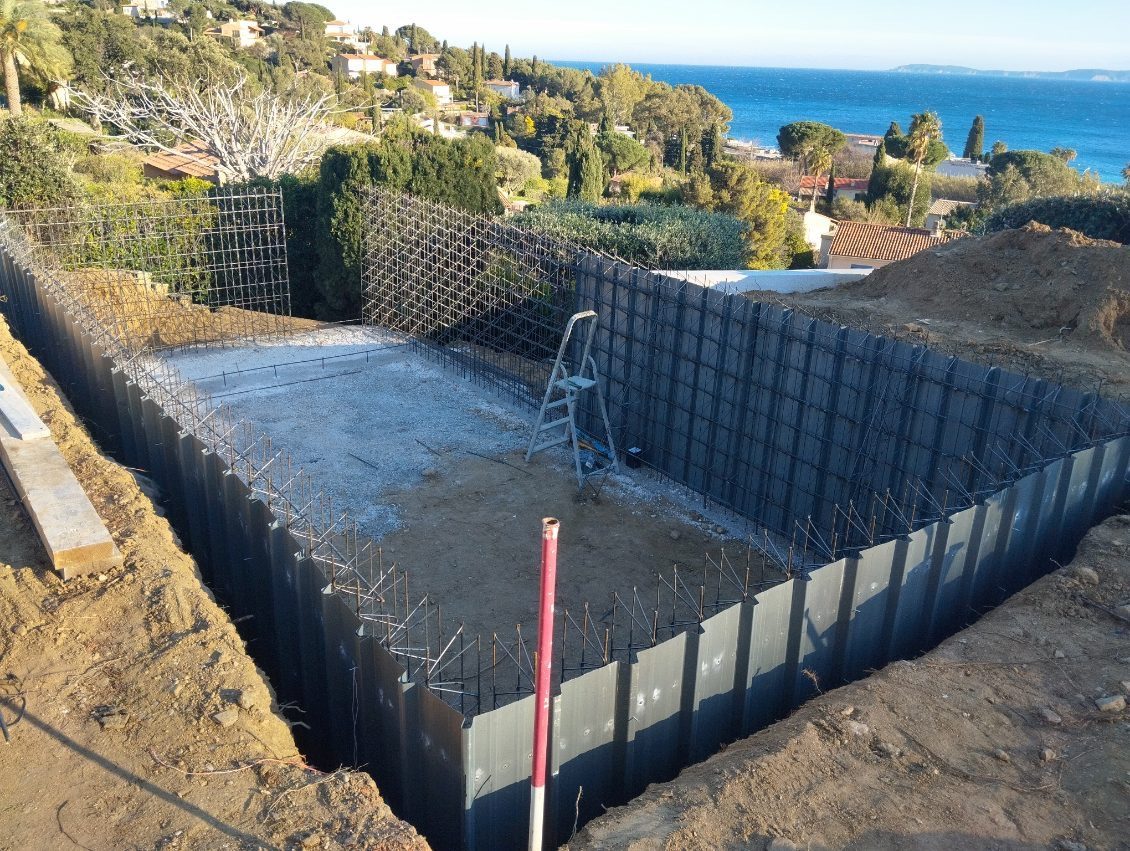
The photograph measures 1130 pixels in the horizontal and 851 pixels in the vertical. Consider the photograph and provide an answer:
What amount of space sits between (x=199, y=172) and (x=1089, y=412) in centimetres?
3569

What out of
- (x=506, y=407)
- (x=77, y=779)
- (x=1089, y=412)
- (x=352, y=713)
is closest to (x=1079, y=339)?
(x=1089, y=412)

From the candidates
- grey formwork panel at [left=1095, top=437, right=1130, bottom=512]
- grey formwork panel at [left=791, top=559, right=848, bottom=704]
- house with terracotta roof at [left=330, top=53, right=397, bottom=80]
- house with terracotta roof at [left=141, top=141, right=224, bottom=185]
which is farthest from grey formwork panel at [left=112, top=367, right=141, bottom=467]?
house with terracotta roof at [left=330, top=53, right=397, bottom=80]

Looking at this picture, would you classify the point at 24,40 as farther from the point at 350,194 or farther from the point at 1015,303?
the point at 1015,303

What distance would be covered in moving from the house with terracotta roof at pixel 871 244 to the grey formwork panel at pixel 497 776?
2696 centimetres

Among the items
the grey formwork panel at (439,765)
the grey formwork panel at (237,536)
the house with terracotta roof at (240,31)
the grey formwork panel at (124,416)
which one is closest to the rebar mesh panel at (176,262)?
the grey formwork panel at (124,416)

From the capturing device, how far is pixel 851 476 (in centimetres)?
1085

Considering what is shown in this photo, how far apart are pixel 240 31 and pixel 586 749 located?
368ft

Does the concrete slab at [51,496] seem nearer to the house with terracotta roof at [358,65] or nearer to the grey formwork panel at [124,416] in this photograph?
the grey formwork panel at [124,416]

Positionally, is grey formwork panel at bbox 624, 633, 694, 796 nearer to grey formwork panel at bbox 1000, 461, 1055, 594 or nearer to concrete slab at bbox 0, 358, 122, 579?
grey formwork panel at bbox 1000, 461, 1055, 594

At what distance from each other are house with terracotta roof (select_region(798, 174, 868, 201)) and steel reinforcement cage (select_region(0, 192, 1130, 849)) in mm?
50412

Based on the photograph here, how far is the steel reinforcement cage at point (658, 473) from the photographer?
5.96m

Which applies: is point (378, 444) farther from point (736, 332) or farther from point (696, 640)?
point (696, 640)

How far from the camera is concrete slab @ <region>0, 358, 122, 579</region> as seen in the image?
22.9ft

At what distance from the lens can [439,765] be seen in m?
5.50
